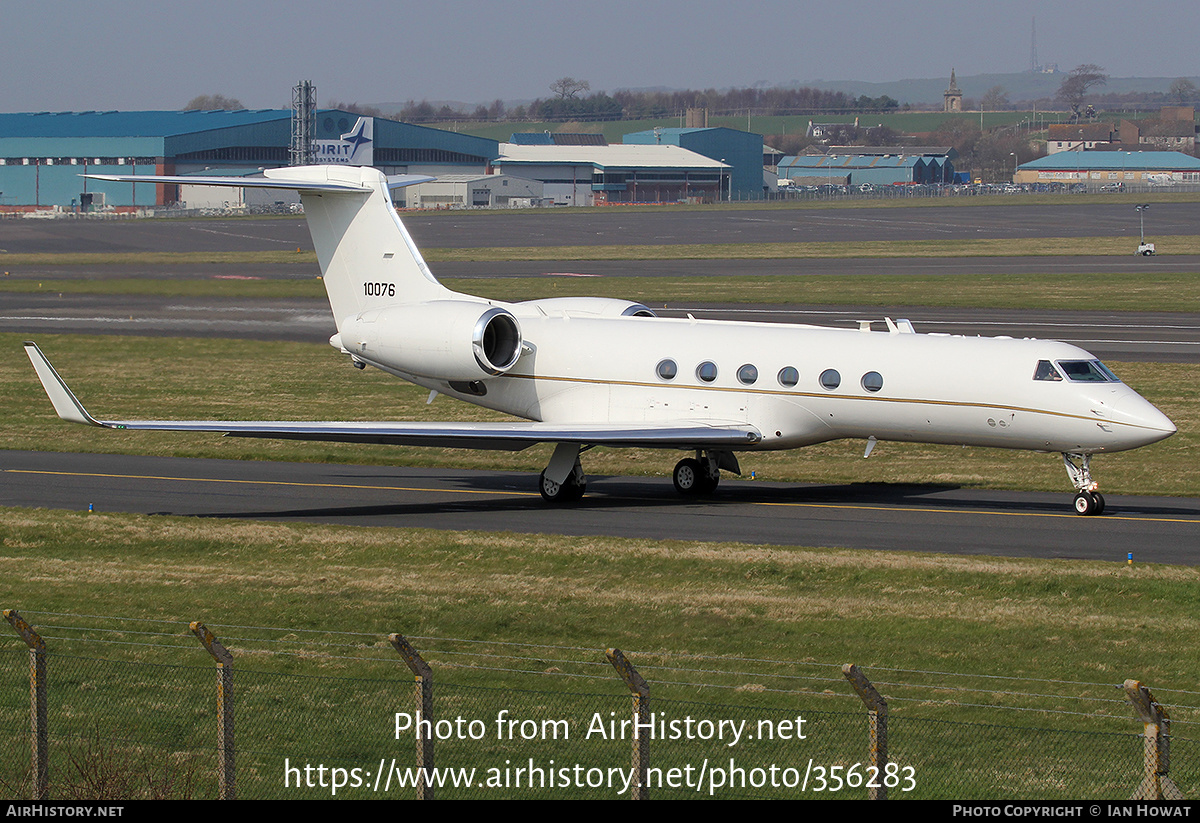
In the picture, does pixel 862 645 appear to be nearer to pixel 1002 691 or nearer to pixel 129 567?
pixel 1002 691

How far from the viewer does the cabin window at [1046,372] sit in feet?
76.1

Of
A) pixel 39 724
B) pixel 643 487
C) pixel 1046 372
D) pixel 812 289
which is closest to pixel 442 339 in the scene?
pixel 643 487

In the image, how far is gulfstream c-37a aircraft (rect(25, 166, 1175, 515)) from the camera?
76.5 feet

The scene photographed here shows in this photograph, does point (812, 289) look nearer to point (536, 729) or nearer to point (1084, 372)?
point (1084, 372)

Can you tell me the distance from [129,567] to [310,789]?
32.7 ft

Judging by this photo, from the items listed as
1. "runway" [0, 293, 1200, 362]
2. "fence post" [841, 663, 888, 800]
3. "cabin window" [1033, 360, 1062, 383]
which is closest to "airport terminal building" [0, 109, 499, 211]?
"runway" [0, 293, 1200, 362]

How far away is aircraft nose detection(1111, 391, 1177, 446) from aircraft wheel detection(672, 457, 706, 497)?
7362 mm

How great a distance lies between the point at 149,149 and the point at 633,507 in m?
142

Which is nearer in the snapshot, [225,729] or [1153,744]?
[1153,744]

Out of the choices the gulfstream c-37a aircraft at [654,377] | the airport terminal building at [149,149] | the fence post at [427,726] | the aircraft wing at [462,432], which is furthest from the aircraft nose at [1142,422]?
the airport terminal building at [149,149]

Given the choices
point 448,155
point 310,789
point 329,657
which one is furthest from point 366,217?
point 448,155

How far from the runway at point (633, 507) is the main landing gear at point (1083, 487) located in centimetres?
17

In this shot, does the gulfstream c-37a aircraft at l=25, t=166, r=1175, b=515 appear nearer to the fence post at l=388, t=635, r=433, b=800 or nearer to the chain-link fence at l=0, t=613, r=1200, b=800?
the chain-link fence at l=0, t=613, r=1200, b=800

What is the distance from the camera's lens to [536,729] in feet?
42.9
